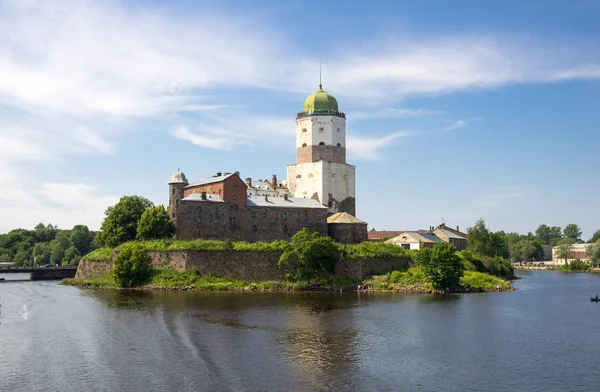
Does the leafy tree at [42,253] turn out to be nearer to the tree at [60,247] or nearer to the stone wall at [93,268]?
the tree at [60,247]

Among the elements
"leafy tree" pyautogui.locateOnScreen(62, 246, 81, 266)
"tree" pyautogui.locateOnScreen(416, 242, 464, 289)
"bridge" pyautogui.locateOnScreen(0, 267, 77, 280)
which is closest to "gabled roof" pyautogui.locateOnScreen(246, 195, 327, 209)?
"tree" pyautogui.locateOnScreen(416, 242, 464, 289)

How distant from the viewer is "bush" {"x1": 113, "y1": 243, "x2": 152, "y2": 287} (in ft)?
190

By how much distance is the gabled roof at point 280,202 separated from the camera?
66312 mm

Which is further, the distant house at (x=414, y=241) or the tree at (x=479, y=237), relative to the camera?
the tree at (x=479, y=237)

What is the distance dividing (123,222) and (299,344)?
4233cm

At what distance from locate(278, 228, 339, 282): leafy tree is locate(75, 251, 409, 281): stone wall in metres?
1.16

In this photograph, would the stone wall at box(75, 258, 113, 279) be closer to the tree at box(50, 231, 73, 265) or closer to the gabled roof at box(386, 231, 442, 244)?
the gabled roof at box(386, 231, 442, 244)

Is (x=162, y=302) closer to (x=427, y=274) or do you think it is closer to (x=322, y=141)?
(x=427, y=274)

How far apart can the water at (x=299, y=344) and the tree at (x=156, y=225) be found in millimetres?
13704

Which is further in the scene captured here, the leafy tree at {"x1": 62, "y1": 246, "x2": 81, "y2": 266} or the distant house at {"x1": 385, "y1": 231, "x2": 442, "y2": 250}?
the leafy tree at {"x1": 62, "y1": 246, "x2": 81, "y2": 266}

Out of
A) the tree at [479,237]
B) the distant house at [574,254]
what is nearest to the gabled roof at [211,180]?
the tree at [479,237]

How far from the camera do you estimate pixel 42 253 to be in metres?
110

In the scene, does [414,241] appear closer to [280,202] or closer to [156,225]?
[280,202]

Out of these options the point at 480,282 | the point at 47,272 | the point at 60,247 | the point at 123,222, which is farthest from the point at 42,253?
the point at 480,282
